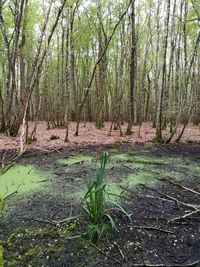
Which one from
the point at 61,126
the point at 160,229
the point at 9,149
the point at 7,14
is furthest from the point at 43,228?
the point at 7,14

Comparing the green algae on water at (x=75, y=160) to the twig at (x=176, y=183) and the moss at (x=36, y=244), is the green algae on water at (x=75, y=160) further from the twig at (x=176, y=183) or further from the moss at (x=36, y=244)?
the moss at (x=36, y=244)

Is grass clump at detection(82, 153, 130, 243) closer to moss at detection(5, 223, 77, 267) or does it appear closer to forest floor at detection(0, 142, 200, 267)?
forest floor at detection(0, 142, 200, 267)

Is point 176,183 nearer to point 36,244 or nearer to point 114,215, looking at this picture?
point 114,215

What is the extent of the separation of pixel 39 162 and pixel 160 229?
3.31 m

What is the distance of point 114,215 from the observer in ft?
10.3

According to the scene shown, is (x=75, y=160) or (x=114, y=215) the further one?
(x=75, y=160)

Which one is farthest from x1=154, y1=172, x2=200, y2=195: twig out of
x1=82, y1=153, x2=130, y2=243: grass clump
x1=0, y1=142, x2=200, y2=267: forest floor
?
x1=82, y1=153, x2=130, y2=243: grass clump

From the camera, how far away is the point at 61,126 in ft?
39.7

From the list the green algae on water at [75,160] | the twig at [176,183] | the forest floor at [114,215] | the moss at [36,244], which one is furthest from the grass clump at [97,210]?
the green algae on water at [75,160]

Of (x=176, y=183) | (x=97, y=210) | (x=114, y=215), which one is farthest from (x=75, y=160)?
(x=97, y=210)

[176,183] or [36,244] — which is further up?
[176,183]

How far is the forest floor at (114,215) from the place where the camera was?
2453 millimetres

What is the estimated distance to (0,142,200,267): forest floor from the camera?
96.6 inches

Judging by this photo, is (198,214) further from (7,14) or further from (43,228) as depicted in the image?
(7,14)
